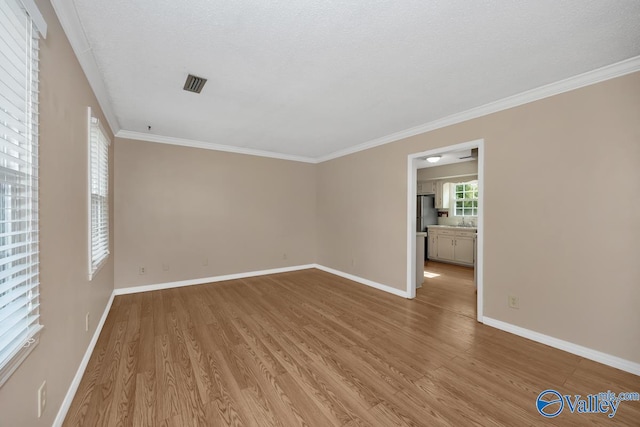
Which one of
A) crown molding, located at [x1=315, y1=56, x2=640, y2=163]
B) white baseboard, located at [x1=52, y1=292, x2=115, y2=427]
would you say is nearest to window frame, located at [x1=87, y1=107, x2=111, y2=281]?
white baseboard, located at [x1=52, y1=292, x2=115, y2=427]

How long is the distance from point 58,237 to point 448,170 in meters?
7.34

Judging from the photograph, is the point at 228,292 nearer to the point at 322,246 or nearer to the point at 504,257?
the point at 322,246

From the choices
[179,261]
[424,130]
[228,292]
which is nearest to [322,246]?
[228,292]

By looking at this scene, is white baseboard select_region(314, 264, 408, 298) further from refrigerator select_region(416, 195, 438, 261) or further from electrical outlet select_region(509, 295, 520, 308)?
refrigerator select_region(416, 195, 438, 261)

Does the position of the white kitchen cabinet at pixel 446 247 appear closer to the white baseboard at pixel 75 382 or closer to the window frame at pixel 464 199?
the window frame at pixel 464 199

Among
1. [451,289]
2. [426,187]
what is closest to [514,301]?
[451,289]

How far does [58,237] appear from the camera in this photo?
5.22ft

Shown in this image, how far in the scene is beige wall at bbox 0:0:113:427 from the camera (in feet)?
4.10

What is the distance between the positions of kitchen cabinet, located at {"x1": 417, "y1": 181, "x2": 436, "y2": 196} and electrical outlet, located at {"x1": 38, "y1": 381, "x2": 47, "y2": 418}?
7.57m

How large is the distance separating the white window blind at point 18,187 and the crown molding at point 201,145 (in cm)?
327

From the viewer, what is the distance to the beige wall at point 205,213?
4129mm

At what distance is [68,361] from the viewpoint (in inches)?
69.1

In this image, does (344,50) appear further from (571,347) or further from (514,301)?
(571,347)

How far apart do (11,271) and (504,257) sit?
3.88 meters
